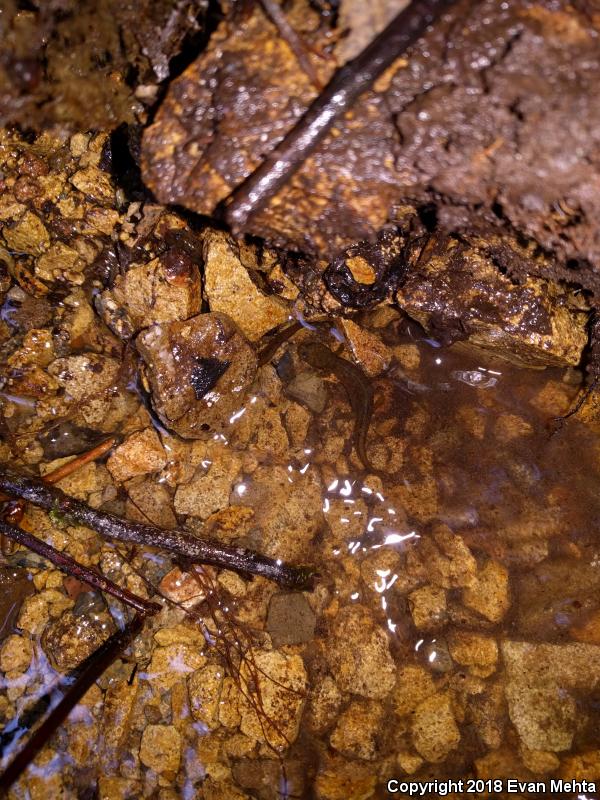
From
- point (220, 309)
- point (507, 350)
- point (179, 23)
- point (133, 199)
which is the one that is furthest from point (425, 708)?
point (179, 23)

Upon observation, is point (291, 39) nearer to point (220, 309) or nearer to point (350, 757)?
point (220, 309)

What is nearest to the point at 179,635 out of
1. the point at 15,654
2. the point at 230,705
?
the point at 230,705

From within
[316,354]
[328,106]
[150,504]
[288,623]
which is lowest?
[288,623]

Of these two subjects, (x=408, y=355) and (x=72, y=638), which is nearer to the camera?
(x=72, y=638)

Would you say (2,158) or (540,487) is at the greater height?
(2,158)

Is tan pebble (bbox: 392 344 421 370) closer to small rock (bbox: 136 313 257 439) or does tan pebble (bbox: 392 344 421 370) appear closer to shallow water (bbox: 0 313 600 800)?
shallow water (bbox: 0 313 600 800)

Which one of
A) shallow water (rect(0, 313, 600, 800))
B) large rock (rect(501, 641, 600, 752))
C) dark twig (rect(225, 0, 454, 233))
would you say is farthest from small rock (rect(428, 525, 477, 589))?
dark twig (rect(225, 0, 454, 233))

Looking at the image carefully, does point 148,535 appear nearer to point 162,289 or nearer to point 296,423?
point 296,423

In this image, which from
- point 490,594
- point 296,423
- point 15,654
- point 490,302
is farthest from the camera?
point 296,423
